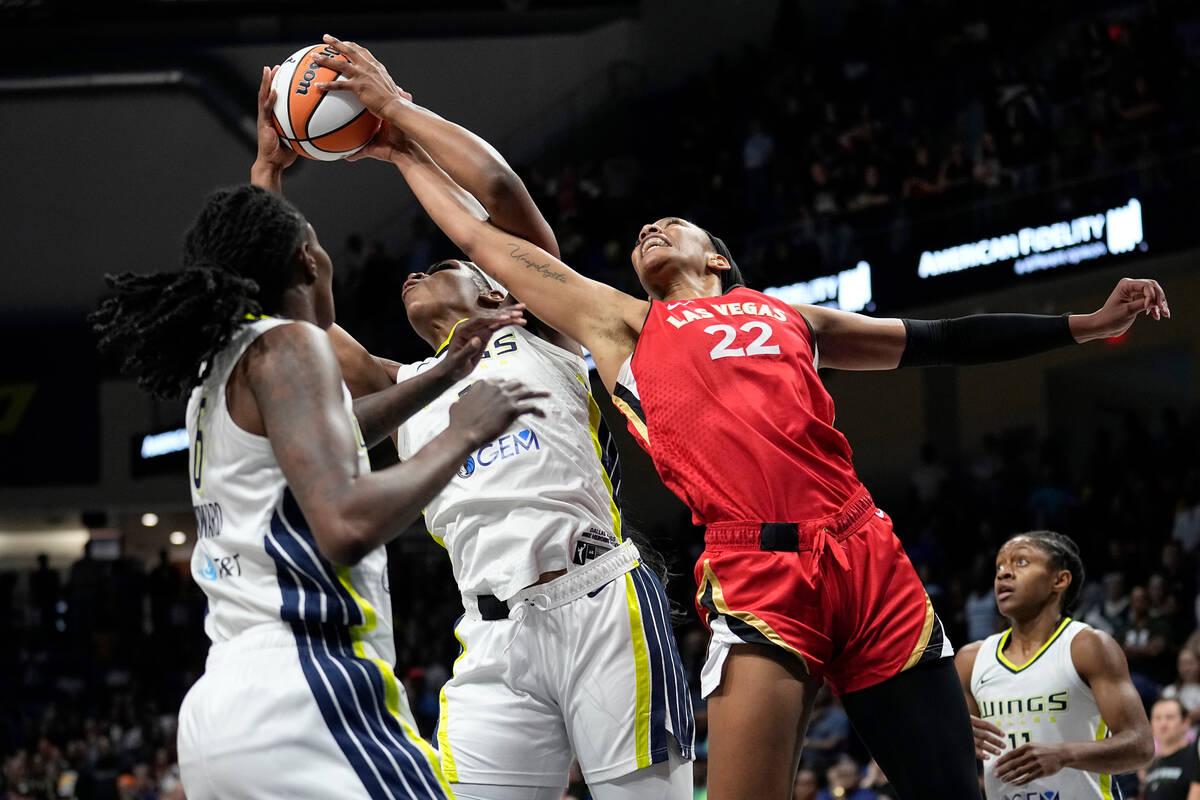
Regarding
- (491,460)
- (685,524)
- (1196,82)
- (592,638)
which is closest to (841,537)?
(592,638)

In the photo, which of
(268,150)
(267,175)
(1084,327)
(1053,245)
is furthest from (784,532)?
(1053,245)

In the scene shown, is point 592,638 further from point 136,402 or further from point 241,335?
point 136,402

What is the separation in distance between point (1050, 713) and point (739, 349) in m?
2.33

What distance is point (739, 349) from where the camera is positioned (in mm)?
3781

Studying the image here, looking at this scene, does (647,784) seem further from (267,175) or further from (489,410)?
(267,175)

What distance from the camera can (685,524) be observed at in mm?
17734

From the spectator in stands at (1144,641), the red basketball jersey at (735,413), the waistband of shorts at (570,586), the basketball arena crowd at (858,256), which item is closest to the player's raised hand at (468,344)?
the red basketball jersey at (735,413)

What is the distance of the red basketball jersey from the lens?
3.62 meters

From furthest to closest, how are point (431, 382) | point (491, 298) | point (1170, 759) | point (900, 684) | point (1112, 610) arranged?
point (1112, 610) < point (1170, 759) < point (491, 298) < point (900, 684) < point (431, 382)

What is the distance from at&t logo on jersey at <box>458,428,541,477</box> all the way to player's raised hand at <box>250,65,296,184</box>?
3.22 ft

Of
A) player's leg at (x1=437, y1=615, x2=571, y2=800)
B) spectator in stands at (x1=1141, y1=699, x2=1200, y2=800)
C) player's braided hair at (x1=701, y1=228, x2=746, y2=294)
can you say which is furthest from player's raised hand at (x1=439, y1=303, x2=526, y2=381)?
spectator in stands at (x1=1141, y1=699, x2=1200, y2=800)

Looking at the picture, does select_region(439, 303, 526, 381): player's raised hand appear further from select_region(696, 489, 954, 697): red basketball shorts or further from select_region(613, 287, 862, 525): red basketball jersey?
select_region(696, 489, 954, 697): red basketball shorts

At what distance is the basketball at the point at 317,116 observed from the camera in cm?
433

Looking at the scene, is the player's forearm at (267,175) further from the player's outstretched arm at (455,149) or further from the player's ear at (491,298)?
the player's ear at (491,298)
